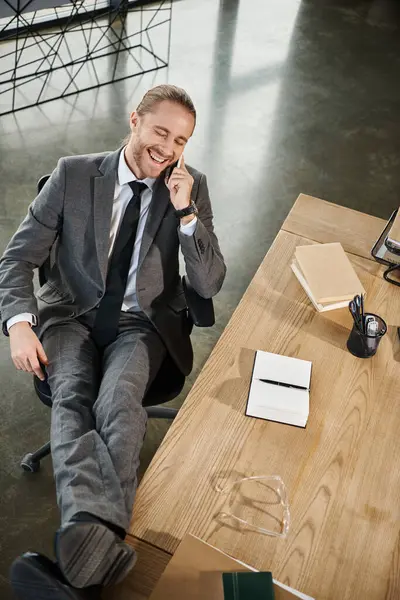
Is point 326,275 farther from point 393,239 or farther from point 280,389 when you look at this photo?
point 280,389

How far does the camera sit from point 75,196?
2113mm

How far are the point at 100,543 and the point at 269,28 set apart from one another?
5.03 meters

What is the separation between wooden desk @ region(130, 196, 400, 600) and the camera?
151cm

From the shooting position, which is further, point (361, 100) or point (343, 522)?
point (361, 100)

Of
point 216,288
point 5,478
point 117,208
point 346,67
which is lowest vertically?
point 5,478

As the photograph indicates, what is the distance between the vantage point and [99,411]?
6.20ft

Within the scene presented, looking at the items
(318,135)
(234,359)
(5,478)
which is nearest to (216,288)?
(234,359)

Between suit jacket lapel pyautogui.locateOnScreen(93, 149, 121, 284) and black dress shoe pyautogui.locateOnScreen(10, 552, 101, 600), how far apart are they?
3.09ft

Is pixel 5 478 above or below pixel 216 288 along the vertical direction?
below

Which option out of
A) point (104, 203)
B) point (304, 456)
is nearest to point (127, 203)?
point (104, 203)

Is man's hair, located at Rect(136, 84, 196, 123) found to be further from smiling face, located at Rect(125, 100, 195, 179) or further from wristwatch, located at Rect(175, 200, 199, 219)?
wristwatch, located at Rect(175, 200, 199, 219)

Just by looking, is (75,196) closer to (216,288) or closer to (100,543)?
(216,288)

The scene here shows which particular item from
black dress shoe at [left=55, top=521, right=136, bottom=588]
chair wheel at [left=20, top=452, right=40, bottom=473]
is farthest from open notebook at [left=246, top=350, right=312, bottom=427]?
chair wheel at [left=20, top=452, right=40, bottom=473]

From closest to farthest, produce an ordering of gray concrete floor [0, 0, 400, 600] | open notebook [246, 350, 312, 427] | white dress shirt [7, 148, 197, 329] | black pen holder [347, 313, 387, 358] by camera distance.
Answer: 1. open notebook [246, 350, 312, 427]
2. black pen holder [347, 313, 387, 358]
3. white dress shirt [7, 148, 197, 329]
4. gray concrete floor [0, 0, 400, 600]
